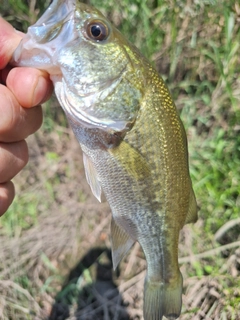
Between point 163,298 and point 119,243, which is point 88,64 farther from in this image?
point 163,298

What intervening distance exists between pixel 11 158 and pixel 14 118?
0.20 m

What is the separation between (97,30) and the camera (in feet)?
3.69

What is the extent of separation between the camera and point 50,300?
232 cm

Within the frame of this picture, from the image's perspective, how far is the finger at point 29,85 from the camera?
3.48 ft

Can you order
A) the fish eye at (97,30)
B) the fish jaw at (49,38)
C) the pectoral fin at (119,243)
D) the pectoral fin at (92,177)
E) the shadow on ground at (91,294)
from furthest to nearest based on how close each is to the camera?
1. the shadow on ground at (91,294)
2. the pectoral fin at (119,243)
3. the pectoral fin at (92,177)
4. the fish eye at (97,30)
5. the fish jaw at (49,38)

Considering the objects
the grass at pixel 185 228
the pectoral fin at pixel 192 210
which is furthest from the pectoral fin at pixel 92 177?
the grass at pixel 185 228

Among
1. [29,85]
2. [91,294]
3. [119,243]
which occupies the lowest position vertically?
[91,294]

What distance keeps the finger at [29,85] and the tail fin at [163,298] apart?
0.82 metres

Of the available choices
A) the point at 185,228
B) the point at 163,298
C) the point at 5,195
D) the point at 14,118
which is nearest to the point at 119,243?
the point at 163,298

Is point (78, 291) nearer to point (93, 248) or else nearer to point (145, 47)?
point (93, 248)

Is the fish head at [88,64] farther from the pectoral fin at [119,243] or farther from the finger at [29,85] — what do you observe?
the pectoral fin at [119,243]

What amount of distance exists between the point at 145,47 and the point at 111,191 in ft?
4.95

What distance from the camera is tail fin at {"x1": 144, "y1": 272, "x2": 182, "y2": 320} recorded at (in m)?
1.38

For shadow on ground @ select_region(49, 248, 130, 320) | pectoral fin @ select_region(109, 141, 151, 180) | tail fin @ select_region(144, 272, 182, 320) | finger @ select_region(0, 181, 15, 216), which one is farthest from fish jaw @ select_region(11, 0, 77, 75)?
shadow on ground @ select_region(49, 248, 130, 320)
